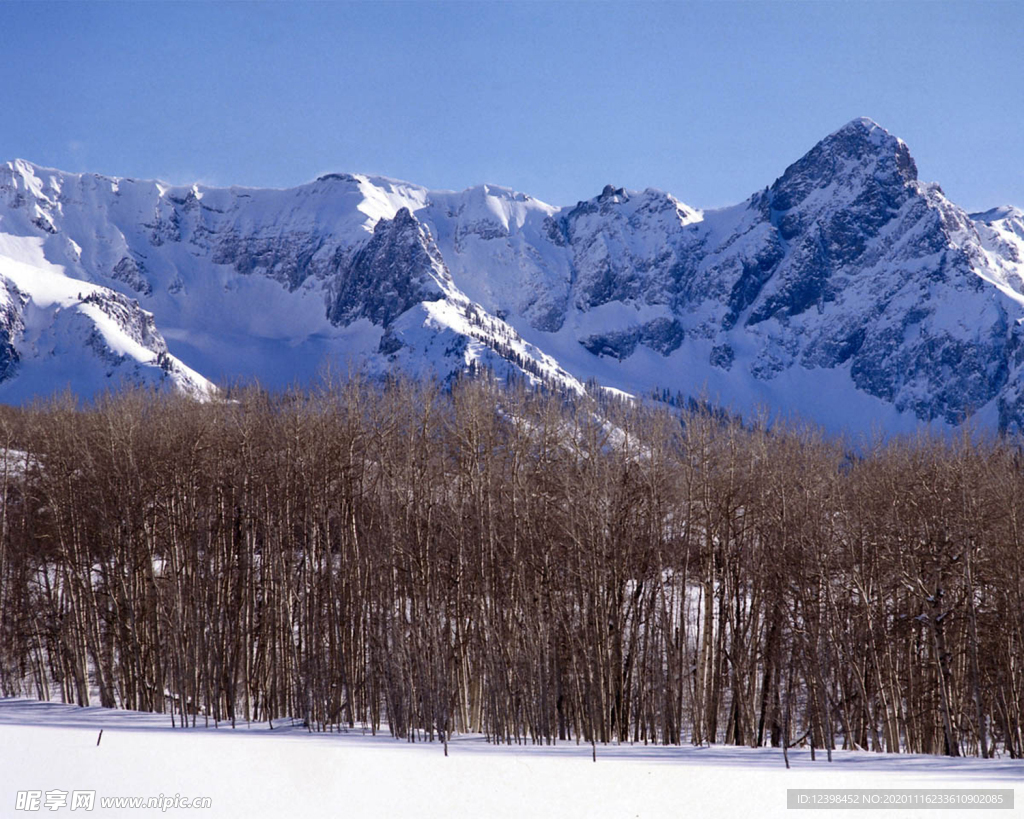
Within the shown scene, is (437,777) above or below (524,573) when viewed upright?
below

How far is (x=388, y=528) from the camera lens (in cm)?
2991

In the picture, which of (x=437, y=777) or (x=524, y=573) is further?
(x=524, y=573)

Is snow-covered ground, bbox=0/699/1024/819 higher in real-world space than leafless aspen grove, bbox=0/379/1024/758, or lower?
lower

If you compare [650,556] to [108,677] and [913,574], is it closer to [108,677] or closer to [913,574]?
[913,574]

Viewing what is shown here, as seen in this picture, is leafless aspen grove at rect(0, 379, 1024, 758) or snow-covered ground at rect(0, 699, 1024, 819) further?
leafless aspen grove at rect(0, 379, 1024, 758)

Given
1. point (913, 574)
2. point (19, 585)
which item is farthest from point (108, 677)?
point (913, 574)

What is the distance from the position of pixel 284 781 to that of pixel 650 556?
56.7 ft

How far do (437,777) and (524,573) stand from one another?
13.2 metres

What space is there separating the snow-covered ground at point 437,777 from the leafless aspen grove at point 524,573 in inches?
230

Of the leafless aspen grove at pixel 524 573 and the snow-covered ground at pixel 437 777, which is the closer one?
the snow-covered ground at pixel 437 777

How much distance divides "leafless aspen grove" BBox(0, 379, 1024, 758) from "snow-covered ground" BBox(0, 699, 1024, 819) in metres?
5.84

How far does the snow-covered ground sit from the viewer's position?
12.2 meters

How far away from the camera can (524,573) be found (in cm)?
2741

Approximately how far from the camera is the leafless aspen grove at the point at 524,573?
26.1 m
